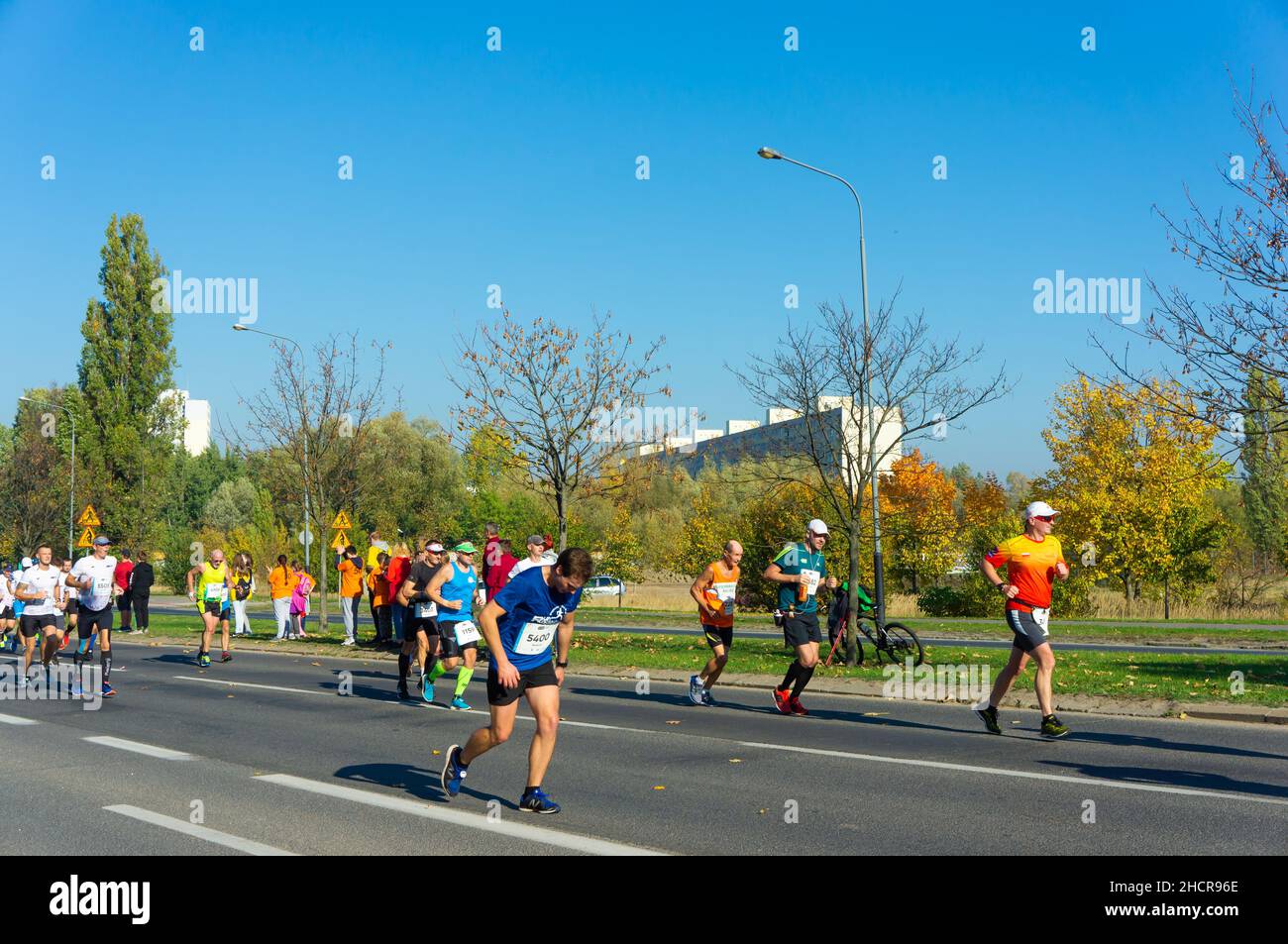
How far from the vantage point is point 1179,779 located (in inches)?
332

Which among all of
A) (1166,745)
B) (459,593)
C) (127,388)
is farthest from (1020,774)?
(127,388)

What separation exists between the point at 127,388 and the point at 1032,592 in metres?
49.1

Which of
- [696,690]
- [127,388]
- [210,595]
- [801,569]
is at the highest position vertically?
[127,388]

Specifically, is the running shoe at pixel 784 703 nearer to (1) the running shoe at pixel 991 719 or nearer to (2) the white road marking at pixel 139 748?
(1) the running shoe at pixel 991 719

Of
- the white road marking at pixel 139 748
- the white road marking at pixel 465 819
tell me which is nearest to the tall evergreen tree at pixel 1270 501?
the white road marking at pixel 465 819

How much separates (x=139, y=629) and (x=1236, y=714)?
2557 cm

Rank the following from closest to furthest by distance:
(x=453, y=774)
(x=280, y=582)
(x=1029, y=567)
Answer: (x=453, y=774) < (x=1029, y=567) < (x=280, y=582)

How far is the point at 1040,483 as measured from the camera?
4244 cm

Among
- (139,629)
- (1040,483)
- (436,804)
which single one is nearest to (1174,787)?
(436,804)

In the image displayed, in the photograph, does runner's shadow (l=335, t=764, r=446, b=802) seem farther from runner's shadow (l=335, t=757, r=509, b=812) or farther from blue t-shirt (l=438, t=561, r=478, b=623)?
blue t-shirt (l=438, t=561, r=478, b=623)

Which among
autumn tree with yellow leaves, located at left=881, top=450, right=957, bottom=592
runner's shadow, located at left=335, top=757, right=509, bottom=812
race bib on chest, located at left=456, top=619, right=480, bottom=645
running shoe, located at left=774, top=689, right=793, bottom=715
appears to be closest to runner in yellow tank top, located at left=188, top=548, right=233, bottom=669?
race bib on chest, located at left=456, top=619, right=480, bottom=645

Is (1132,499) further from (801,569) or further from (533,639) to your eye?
(533,639)
